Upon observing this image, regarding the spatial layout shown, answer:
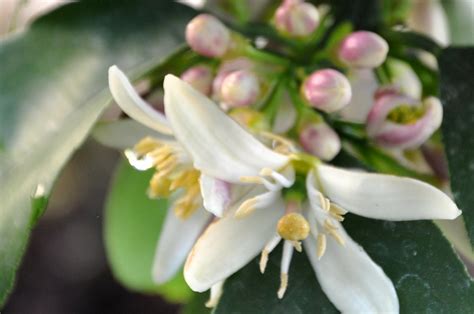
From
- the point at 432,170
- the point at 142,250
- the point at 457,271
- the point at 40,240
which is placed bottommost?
the point at 40,240

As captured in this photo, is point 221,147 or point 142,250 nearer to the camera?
point 221,147

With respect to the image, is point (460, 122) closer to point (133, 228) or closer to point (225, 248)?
point (225, 248)

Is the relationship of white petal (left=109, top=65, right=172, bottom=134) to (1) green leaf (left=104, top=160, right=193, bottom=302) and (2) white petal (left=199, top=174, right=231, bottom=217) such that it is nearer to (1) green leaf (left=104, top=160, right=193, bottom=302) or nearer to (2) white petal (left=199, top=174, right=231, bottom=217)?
(2) white petal (left=199, top=174, right=231, bottom=217)

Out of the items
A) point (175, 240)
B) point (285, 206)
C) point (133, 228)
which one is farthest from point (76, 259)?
point (285, 206)

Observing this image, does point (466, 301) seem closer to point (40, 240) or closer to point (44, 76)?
point (44, 76)

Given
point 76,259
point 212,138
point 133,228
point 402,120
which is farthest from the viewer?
point 76,259

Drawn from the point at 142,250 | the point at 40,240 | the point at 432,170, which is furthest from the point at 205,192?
the point at 40,240
